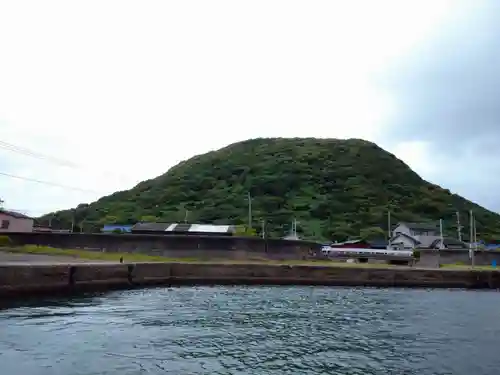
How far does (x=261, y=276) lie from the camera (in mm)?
30078

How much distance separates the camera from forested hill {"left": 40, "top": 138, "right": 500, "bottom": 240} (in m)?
96.1

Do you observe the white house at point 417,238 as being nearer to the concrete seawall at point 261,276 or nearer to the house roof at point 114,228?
the concrete seawall at point 261,276

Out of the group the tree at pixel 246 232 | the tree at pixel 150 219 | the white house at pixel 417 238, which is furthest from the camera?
the tree at pixel 150 219

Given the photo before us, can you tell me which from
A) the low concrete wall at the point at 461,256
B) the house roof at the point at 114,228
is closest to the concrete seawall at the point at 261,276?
the low concrete wall at the point at 461,256

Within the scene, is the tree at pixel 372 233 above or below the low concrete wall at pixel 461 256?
above

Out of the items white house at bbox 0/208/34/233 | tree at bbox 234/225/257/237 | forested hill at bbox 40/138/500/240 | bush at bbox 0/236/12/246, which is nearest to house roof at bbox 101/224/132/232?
forested hill at bbox 40/138/500/240

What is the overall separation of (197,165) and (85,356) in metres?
132

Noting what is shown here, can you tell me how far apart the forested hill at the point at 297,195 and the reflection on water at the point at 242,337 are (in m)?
65.0

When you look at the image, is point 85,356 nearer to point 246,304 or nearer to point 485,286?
point 246,304

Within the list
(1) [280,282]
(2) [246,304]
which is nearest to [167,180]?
(1) [280,282]

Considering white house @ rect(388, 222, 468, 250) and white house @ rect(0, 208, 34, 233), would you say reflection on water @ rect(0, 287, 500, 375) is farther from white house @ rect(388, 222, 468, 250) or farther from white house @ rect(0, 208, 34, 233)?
white house @ rect(388, 222, 468, 250)

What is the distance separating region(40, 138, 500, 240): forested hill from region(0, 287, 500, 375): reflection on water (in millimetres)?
65038

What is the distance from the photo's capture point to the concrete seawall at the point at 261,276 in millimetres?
22828

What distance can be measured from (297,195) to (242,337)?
10070 cm
